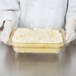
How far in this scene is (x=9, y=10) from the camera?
4.11 ft

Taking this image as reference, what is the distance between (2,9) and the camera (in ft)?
4.03

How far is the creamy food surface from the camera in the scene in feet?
2.82

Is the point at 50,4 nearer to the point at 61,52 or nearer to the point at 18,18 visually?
the point at 18,18

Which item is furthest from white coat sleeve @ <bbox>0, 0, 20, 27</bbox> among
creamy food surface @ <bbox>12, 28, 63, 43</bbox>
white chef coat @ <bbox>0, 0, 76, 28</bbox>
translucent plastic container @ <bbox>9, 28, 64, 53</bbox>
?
translucent plastic container @ <bbox>9, 28, 64, 53</bbox>

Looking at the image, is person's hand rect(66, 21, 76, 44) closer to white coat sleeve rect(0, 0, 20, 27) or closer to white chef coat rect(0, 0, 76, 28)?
white chef coat rect(0, 0, 76, 28)

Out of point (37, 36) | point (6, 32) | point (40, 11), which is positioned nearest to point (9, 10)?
point (40, 11)

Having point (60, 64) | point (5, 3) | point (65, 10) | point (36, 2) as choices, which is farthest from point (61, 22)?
point (60, 64)

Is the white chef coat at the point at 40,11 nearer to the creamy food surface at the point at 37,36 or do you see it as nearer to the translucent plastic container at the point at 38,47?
the creamy food surface at the point at 37,36

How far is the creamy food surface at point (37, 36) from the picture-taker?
861 mm

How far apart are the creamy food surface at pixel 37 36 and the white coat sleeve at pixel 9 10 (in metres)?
0.20

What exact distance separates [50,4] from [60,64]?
0.52m

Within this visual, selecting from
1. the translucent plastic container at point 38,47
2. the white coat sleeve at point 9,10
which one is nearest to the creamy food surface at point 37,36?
the translucent plastic container at point 38,47

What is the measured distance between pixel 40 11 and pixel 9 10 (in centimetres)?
20

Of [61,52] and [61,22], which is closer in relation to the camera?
[61,52]
